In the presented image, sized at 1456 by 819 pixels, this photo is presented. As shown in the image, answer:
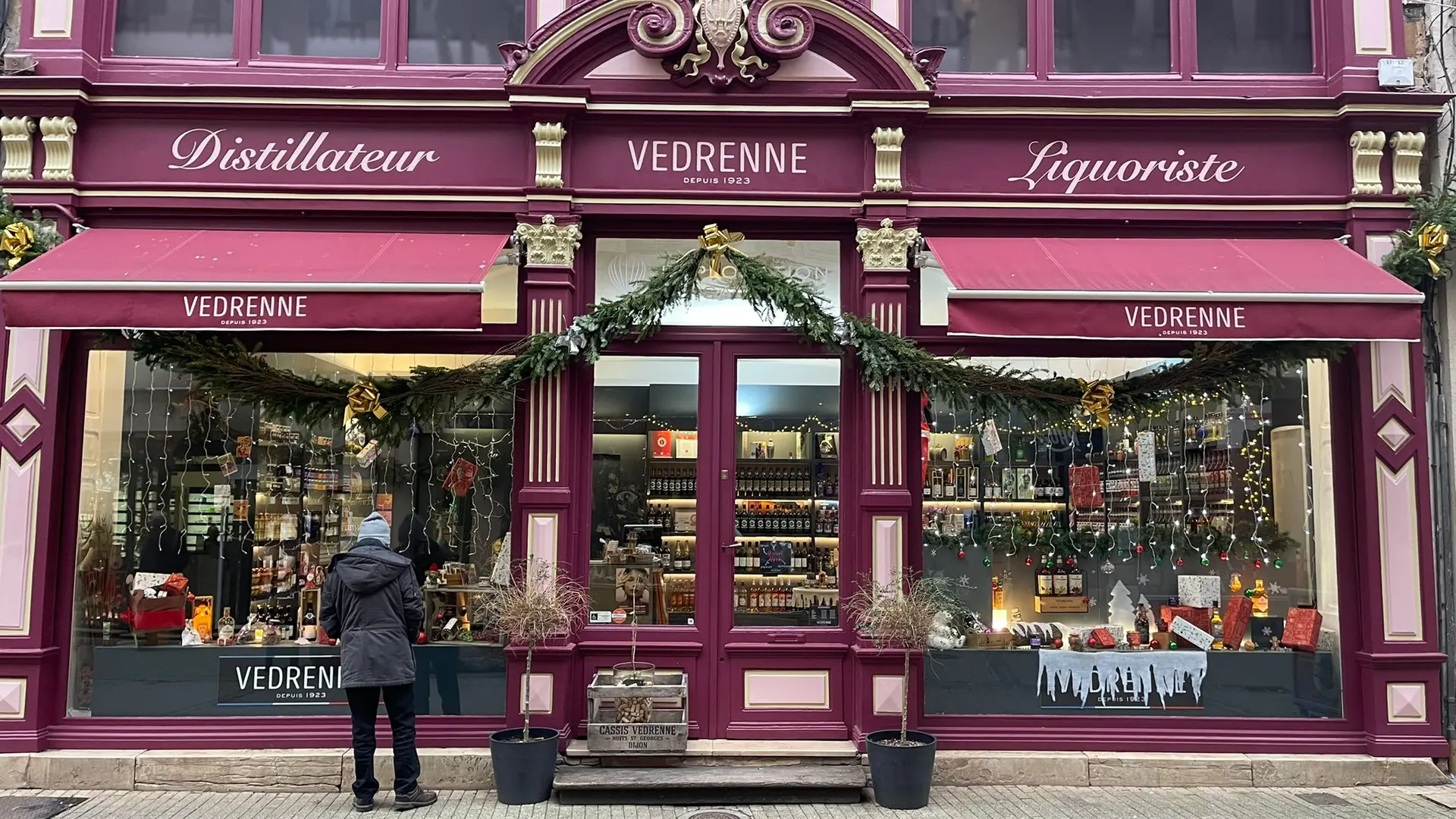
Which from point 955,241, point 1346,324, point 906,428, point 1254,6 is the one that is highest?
point 1254,6

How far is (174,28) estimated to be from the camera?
745 cm

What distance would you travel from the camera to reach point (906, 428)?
707 centimetres

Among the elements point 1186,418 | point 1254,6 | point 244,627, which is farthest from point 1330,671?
point 244,627

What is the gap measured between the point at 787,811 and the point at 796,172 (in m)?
4.36

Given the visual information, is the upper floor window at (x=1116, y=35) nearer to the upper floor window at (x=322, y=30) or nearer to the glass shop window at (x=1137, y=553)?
the glass shop window at (x=1137, y=553)

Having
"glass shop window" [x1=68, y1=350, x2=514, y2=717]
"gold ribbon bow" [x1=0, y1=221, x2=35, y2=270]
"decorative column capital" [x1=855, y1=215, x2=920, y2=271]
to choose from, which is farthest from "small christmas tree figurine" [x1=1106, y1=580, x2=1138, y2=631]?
"gold ribbon bow" [x1=0, y1=221, x2=35, y2=270]

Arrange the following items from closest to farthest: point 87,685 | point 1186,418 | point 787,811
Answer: point 787,811
point 87,685
point 1186,418

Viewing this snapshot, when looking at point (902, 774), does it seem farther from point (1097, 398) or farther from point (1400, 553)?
point (1400, 553)

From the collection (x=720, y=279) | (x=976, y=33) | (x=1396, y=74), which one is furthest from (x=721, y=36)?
(x=1396, y=74)

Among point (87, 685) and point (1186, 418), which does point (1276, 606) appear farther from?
point (87, 685)

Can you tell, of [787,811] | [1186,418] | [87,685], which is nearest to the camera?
[787,811]

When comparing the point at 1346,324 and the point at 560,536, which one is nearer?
the point at 1346,324

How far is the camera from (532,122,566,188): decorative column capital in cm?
697

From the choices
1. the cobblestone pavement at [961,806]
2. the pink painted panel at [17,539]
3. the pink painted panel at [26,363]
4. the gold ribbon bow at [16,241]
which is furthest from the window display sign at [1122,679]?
the gold ribbon bow at [16,241]
